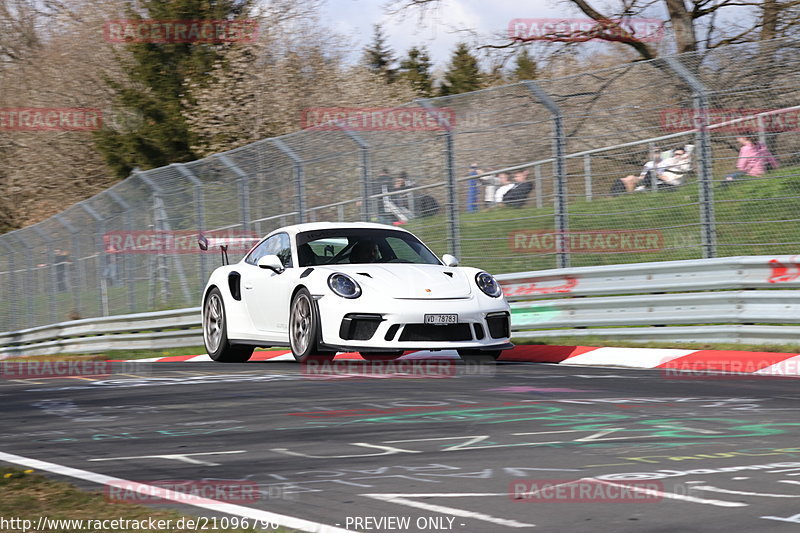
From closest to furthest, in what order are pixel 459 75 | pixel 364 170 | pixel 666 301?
pixel 666 301, pixel 364 170, pixel 459 75

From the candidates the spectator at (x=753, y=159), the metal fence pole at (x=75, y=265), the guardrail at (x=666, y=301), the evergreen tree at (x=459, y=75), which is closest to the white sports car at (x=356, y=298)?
the guardrail at (x=666, y=301)

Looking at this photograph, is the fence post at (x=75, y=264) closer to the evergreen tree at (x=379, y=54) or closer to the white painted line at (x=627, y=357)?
the white painted line at (x=627, y=357)

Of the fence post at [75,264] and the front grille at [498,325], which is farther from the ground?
the fence post at [75,264]

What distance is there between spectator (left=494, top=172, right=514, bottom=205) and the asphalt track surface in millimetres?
4410

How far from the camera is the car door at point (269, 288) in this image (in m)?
10.8

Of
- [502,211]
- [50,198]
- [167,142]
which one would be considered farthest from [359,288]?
[50,198]

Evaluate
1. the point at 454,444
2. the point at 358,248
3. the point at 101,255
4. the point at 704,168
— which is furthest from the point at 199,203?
the point at 454,444

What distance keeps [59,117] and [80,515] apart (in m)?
37.8

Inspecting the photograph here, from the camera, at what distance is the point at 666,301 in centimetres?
1130

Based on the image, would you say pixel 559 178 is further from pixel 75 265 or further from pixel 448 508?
pixel 75 265

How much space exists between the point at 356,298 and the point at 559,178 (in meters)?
3.53

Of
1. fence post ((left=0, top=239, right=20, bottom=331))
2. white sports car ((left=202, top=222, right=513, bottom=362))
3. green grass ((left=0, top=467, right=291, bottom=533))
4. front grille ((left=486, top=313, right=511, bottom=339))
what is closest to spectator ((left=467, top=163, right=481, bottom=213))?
white sports car ((left=202, top=222, right=513, bottom=362))

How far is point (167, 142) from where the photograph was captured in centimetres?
3919

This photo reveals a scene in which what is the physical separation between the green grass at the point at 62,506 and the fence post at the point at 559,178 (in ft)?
27.7
